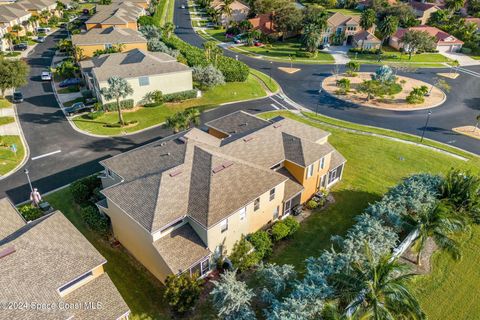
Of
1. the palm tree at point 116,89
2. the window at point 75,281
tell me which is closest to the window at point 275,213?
the window at point 75,281

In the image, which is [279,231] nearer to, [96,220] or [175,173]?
[175,173]

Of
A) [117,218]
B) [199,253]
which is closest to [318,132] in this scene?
A: [199,253]

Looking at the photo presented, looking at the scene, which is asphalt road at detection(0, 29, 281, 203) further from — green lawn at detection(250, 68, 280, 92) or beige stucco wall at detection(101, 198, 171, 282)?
beige stucco wall at detection(101, 198, 171, 282)

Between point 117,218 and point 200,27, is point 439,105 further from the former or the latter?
point 200,27

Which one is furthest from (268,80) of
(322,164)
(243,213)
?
(243,213)

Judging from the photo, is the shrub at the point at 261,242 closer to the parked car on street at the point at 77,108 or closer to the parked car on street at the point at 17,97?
the parked car on street at the point at 77,108
